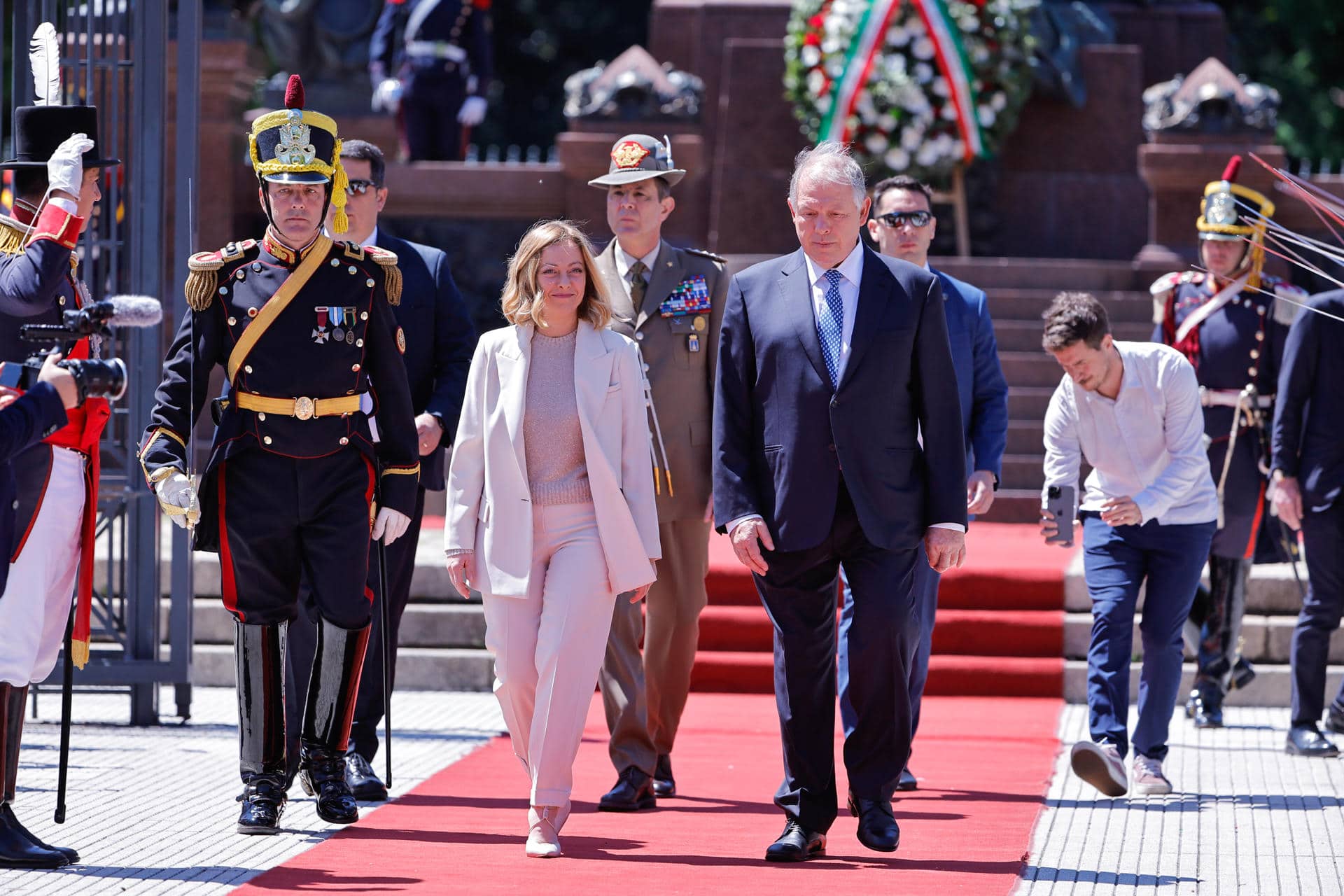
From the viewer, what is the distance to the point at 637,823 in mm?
7113

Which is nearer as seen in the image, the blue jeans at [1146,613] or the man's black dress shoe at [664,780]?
the blue jeans at [1146,613]

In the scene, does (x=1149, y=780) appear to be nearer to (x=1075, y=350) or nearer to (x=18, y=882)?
(x=1075, y=350)

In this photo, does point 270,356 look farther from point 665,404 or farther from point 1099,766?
point 1099,766

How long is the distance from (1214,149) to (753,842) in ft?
30.5

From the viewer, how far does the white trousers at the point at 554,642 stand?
6418mm

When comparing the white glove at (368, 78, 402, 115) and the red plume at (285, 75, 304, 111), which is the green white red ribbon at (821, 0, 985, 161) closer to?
the white glove at (368, 78, 402, 115)

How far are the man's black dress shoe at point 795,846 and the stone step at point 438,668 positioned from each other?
4149 mm

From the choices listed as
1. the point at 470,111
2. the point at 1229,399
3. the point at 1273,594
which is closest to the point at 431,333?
the point at 1229,399

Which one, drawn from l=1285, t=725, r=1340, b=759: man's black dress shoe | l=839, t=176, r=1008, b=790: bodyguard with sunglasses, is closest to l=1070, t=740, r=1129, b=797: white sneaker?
l=839, t=176, r=1008, b=790: bodyguard with sunglasses

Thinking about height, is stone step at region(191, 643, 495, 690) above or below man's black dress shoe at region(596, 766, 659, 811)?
below

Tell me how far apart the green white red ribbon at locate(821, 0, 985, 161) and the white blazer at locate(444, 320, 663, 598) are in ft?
29.8

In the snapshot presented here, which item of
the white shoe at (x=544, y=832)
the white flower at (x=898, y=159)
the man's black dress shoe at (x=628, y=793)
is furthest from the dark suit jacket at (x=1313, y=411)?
the white flower at (x=898, y=159)

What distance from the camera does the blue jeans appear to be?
7613 mm

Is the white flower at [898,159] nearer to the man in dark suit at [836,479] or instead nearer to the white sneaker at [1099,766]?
the white sneaker at [1099,766]
